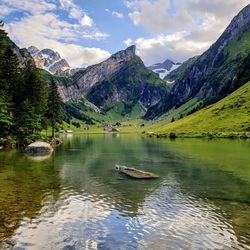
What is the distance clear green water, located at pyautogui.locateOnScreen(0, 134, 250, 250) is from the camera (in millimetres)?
24656

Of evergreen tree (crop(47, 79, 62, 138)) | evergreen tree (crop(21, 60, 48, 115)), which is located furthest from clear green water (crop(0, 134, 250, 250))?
evergreen tree (crop(47, 79, 62, 138))

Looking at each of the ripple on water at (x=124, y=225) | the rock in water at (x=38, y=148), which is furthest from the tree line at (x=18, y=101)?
the ripple on water at (x=124, y=225)

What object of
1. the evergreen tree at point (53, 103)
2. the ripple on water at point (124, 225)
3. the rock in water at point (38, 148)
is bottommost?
the ripple on water at point (124, 225)

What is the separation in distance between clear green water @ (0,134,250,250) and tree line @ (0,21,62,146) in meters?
39.4

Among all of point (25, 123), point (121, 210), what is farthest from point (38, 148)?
point (121, 210)

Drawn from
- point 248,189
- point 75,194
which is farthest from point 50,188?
point 248,189

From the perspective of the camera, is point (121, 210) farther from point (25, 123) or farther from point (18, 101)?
point (18, 101)

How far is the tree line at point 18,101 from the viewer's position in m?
94.2

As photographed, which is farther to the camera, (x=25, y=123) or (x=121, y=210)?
(x=25, y=123)

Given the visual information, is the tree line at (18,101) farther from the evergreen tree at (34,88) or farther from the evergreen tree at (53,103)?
the evergreen tree at (53,103)

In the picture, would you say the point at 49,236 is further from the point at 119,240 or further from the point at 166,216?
the point at 166,216

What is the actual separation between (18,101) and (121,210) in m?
85.4

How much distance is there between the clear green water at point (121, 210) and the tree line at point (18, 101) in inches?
1552

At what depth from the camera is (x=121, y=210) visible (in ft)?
109
